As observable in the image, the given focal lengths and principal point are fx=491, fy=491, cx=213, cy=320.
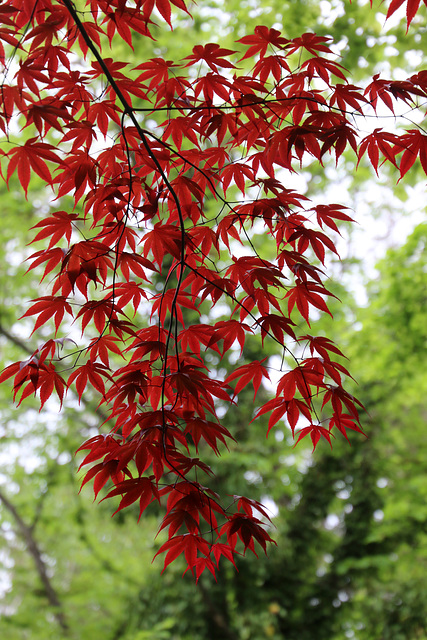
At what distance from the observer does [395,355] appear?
3660 mm

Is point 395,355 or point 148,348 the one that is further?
point 395,355

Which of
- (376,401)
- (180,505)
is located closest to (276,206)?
(180,505)

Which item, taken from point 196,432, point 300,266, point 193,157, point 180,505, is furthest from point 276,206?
point 180,505

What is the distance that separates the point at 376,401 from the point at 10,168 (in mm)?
4423

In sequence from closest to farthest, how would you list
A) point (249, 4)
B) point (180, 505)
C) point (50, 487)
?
point (180, 505), point (249, 4), point (50, 487)

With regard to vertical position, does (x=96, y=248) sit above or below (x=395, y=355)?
below

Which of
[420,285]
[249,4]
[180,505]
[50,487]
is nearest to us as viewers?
[180,505]

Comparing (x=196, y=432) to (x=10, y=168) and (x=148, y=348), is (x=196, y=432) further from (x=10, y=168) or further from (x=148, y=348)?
(x=10, y=168)

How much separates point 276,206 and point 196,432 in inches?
22.7

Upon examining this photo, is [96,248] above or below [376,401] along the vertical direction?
below

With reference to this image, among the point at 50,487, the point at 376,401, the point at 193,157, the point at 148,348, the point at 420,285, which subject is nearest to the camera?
the point at 148,348

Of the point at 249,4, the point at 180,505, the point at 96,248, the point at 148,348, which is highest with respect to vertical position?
the point at 249,4

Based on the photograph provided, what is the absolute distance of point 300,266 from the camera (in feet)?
3.90

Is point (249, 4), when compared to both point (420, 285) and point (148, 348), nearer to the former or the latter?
point (420, 285)
